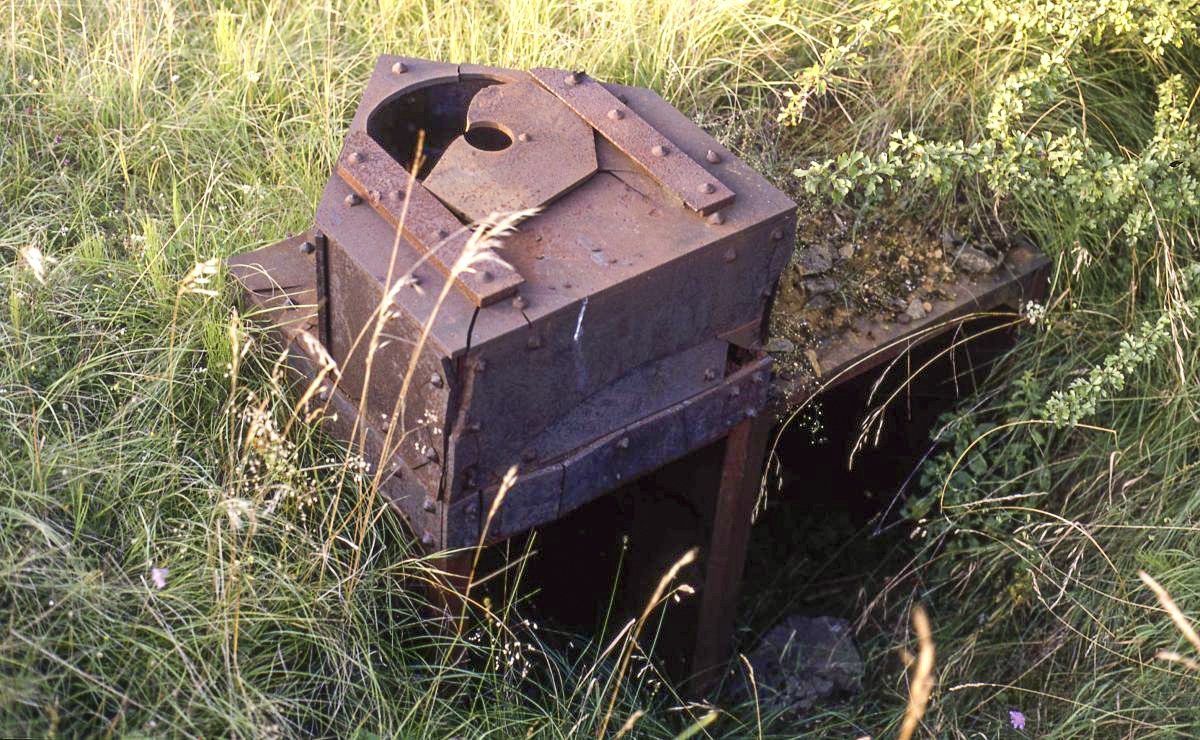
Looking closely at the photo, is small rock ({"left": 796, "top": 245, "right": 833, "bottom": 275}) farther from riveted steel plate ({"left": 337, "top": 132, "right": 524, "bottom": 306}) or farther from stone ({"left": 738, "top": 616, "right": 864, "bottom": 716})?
riveted steel plate ({"left": 337, "top": 132, "right": 524, "bottom": 306})

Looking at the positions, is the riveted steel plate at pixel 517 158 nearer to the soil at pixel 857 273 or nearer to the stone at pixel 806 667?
the soil at pixel 857 273

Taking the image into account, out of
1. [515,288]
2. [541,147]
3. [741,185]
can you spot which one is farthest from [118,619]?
[741,185]

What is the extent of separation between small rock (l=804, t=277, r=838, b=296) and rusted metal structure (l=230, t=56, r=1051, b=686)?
532 millimetres

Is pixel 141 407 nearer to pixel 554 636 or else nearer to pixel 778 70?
pixel 554 636

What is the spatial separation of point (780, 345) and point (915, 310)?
45 centimetres

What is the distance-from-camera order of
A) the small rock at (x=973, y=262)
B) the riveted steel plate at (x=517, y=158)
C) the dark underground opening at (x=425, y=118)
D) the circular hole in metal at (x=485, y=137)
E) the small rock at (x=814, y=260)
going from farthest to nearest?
1. the small rock at (x=973, y=262)
2. the small rock at (x=814, y=260)
3. the circular hole in metal at (x=485, y=137)
4. the dark underground opening at (x=425, y=118)
5. the riveted steel plate at (x=517, y=158)

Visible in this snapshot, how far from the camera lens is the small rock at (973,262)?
11.4ft

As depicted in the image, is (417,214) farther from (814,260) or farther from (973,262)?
(973,262)

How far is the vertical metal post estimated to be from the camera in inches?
120

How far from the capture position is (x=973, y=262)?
3.48 metres

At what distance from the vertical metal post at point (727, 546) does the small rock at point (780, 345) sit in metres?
0.21

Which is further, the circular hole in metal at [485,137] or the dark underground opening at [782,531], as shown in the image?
the dark underground opening at [782,531]

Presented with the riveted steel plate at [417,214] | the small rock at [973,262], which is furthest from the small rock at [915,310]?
the riveted steel plate at [417,214]

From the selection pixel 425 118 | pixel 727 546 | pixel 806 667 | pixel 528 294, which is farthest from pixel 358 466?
pixel 806 667
